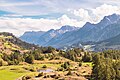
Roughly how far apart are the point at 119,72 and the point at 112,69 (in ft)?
9.49

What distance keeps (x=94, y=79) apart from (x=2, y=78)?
1742 inches

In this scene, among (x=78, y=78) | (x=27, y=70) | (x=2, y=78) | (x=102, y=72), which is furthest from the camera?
(x=27, y=70)

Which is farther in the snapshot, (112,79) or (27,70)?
(27,70)

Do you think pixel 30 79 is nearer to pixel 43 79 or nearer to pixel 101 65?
pixel 43 79

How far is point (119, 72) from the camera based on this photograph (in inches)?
4473

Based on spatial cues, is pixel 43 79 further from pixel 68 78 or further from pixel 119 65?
pixel 119 65

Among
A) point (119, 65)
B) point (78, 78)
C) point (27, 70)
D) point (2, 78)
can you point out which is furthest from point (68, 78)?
point (27, 70)

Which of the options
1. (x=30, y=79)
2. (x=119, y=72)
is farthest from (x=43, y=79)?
(x=119, y=72)

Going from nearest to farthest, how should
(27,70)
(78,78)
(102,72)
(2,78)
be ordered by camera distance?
1. (102,72)
2. (78,78)
3. (2,78)
4. (27,70)

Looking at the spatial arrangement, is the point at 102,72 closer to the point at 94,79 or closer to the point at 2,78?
the point at 94,79

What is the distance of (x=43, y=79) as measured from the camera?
122688 mm

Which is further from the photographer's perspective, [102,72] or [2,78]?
[2,78]

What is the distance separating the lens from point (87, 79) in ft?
392

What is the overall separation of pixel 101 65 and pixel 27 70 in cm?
7615
